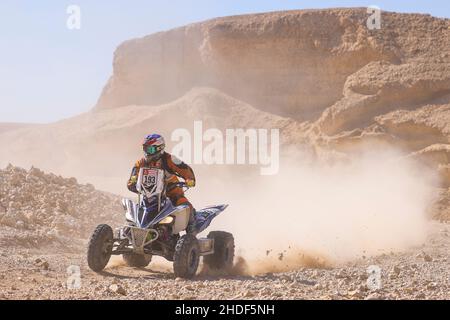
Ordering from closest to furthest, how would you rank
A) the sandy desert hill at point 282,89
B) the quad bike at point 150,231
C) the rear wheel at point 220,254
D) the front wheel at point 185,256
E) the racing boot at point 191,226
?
the front wheel at point 185,256
the quad bike at point 150,231
the racing boot at point 191,226
the rear wheel at point 220,254
the sandy desert hill at point 282,89

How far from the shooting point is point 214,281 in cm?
940

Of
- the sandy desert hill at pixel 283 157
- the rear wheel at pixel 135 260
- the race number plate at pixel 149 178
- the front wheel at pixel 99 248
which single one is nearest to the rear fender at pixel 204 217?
the sandy desert hill at pixel 283 157

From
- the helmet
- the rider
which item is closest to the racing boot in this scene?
the rider

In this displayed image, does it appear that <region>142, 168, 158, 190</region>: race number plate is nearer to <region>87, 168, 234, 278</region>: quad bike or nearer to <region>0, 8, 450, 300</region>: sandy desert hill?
<region>87, 168, 234, 278</region>: quad bike

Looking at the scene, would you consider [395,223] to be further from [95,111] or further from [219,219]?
[95,111]

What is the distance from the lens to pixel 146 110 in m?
39.3

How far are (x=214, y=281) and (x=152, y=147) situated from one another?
223cm

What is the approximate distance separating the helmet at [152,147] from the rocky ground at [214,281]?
5.82 feet

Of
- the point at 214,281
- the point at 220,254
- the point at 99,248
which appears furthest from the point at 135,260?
the point at 214,281

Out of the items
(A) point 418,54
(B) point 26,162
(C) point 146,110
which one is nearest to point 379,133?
(A) point 418,54

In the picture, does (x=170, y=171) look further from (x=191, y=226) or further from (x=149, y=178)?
(x=191, y=226)

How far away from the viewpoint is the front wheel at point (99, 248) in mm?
10039

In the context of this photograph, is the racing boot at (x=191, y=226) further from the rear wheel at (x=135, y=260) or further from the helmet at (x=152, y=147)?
the rear wheel at (x=135, y=260)

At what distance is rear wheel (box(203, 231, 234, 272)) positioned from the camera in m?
10.9
